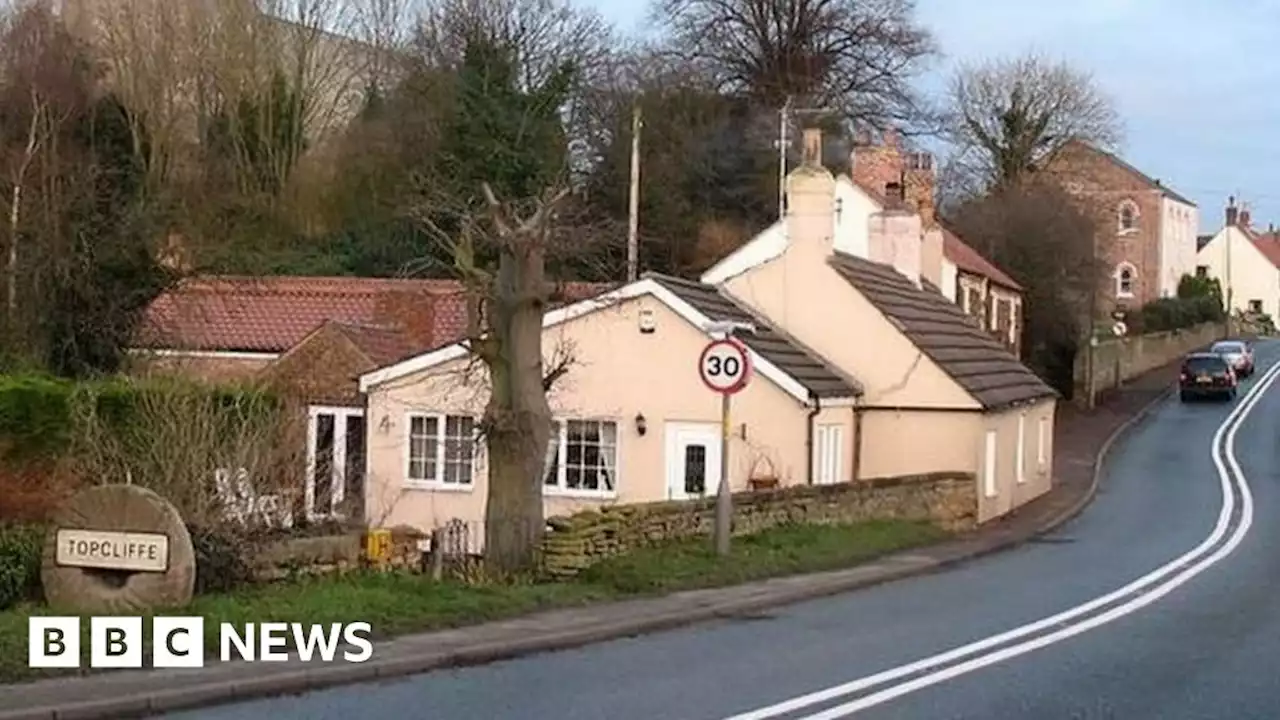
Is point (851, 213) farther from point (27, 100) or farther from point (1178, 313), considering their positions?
point (1178, 313)

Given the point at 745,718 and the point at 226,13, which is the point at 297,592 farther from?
the point at 226,13

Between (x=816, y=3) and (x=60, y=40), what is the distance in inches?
1252

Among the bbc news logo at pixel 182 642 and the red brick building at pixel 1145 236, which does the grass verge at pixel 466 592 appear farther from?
the red brick building at pixel 1145 236

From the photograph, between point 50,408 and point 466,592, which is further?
point 50,408

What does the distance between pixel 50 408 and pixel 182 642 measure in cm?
1644

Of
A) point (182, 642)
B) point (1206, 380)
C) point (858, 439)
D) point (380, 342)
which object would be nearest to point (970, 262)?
point (1206, 380)

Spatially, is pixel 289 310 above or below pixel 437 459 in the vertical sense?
above

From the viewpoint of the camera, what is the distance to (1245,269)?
462ft

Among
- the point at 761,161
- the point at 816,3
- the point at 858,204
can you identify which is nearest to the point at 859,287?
the point at 858,204

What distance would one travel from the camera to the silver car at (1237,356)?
80438 mm

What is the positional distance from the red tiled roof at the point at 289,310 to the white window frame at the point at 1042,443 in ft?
43.0

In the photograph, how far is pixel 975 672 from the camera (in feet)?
48.5

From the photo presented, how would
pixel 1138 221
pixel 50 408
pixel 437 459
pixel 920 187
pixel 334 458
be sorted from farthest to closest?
pixel 1138 221 → pixel 920 187 → pixel 437 459 → pixel 50 408 → pixel 334 458

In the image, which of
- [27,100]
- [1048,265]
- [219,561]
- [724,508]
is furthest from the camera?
[1048,265]
